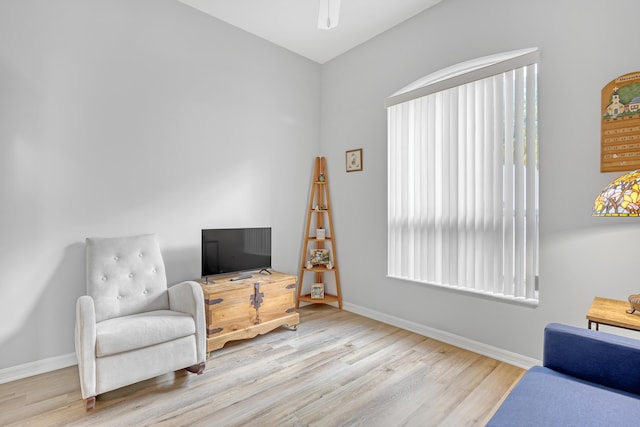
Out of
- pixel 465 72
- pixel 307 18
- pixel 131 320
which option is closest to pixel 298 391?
pixel 131 320

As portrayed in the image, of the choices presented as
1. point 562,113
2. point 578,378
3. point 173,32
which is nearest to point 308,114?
point 173,32

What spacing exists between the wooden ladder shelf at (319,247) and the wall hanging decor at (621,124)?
2.62 metres

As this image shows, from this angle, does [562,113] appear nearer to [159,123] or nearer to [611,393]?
[611,393]

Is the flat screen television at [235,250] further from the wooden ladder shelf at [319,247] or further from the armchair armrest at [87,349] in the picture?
the armchair armrest at [87,349]

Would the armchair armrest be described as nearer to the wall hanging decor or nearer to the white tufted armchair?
the white tufted armchair

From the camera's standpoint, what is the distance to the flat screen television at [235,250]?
2.89m

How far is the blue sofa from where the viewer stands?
1149 mm

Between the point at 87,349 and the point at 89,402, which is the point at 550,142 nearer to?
the point at 87,349

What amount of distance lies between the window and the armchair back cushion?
2236mm

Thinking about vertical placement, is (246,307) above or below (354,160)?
below

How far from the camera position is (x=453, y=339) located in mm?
2816

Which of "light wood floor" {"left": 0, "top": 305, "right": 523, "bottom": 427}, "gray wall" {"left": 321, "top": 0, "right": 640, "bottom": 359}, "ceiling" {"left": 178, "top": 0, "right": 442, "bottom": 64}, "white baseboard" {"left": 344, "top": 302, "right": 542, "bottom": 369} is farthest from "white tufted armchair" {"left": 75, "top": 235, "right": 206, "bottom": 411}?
"ceiling" {"left": 178, "top": 0, "right": 442, "bottom": 64}

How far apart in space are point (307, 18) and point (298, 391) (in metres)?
3.26

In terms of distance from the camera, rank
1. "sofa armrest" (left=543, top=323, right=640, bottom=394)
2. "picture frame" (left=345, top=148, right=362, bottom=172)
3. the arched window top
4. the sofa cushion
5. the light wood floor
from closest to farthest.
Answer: the sofa cushion, "sofa armrest" (left=543, top=323, right=640, bottom=394), the light wood floor, the arched window top, "picture frame" (left=345, top=148, right=362, bottom=172)
